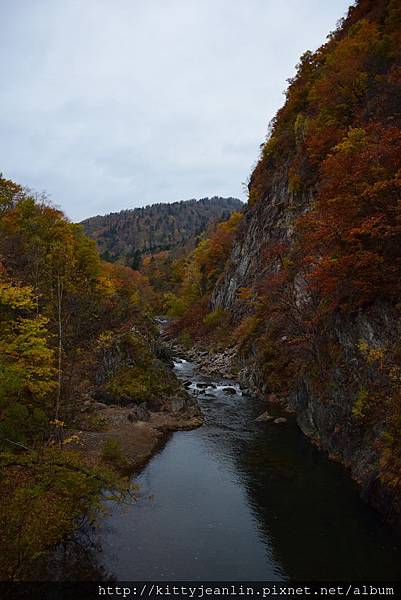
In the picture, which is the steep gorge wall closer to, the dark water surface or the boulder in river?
the dark water surface

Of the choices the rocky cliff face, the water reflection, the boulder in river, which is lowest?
the water reflection

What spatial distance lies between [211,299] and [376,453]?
57.6 metres

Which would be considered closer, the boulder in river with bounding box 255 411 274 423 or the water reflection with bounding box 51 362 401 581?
the water reflection with bounding box 51 362 401 581

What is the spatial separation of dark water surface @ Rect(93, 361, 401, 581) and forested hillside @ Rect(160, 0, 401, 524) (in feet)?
6.02

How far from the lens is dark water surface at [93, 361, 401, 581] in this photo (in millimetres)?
14117

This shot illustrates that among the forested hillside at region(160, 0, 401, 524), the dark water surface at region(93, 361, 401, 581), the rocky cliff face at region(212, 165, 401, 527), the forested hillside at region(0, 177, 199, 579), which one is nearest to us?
the forested hillside at region(0, 177, 199, 579)

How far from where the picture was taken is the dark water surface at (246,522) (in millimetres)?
14117

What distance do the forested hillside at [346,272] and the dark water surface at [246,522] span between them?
1.84 m

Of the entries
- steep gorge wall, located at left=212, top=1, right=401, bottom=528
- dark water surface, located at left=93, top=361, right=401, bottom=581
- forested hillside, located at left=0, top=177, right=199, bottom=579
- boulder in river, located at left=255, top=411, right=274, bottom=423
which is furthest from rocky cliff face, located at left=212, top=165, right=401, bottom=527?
forested hillside, located at left=0, top=177, right=199, bottom=579

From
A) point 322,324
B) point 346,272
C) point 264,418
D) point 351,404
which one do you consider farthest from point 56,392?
point 264,418

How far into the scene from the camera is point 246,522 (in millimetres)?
17234

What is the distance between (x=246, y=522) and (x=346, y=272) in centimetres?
1305

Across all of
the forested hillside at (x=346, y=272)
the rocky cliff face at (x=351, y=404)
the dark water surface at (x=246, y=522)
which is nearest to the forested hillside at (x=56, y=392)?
the dark water surface at (x=246, y=522)

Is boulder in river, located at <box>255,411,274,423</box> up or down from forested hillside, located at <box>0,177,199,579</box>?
down
